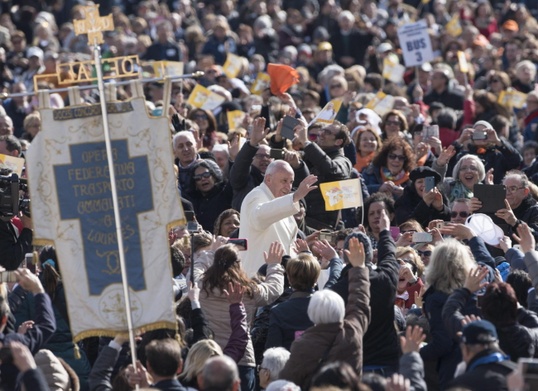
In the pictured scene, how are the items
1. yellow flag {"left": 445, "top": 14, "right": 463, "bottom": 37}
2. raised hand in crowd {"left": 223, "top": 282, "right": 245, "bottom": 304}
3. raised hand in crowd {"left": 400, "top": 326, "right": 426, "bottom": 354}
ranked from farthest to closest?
yellow flag {"left": 445, "top": 14, "right": 463, "bottom": 37} → raised hand in crowd {"left": 223, "top": 282, "right": 245, "bottom": 304} → raised hand in crowd {"left": 400, "top": 326, "right": 426, "bottom": 354}

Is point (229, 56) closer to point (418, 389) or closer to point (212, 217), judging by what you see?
point (212, 217)

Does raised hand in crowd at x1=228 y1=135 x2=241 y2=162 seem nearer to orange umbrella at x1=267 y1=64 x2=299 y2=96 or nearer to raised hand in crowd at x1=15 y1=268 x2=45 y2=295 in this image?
orange umbrella at x1=267 y1=64 x2=299 y2=96

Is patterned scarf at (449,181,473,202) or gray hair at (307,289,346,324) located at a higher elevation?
gray hair at (307,289,346,324)

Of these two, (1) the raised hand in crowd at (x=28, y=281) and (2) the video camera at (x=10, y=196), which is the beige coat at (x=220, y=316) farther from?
(2) the video camera at (x=10, y=196)

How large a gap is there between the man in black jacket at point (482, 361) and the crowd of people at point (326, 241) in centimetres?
1

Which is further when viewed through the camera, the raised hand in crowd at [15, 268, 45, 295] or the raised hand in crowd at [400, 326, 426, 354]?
the raised hand in crowd at [15, 268, 45, 295]

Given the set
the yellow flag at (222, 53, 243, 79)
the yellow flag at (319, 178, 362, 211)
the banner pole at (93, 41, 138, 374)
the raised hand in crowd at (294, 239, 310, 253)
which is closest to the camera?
the banner pole at (93, 41, 138, 374)

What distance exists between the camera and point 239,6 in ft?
95.2

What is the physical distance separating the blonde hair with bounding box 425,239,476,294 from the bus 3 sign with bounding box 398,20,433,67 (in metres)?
10.8

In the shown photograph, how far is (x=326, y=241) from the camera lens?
11.5 meters

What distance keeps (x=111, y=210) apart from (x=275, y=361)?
144cm

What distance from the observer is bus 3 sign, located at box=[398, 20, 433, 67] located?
2070 centimetres

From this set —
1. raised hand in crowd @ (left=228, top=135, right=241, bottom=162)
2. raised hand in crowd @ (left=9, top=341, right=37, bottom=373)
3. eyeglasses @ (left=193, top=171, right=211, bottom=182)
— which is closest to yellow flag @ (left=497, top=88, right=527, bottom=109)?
raised hand in crowd @ (left=228, top=135, right=241, bottom=162)

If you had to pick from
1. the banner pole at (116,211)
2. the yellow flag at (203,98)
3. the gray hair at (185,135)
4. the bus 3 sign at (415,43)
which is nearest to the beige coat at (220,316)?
the banner pole at (116,211)
